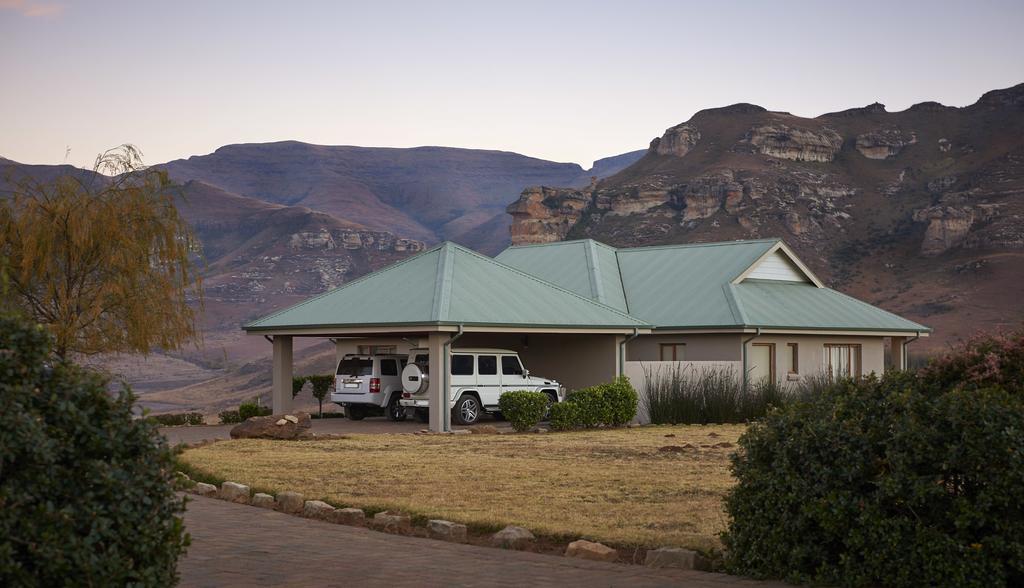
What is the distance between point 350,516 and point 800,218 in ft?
284

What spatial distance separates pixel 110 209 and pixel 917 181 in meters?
89.7

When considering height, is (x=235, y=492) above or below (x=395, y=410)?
above

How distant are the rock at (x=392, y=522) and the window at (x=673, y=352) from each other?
74.8 feet

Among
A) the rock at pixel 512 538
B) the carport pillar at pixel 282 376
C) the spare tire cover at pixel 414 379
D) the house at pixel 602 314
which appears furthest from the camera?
the carport pillar at pixel 282 376

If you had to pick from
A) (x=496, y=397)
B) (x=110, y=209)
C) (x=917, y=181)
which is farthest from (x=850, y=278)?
(x=110, y=209)

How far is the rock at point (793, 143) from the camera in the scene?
109375 mm

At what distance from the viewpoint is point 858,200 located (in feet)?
328

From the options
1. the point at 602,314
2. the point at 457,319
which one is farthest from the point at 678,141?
the point at 457,319

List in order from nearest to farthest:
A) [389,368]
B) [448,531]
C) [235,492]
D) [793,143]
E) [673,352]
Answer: [448,531] → [235,492] → [389,368] → [673,352] → [793,143]

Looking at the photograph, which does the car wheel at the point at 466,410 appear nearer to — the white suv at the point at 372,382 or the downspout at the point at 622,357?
the white suv at the point at 372,382

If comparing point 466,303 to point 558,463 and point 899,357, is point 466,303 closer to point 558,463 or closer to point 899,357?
point 558,463

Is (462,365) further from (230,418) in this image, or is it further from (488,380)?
(230,418)

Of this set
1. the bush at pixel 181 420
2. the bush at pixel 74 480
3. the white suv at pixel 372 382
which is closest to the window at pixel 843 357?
the white suv at pixel 372 382

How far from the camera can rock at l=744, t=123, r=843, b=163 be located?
109m
